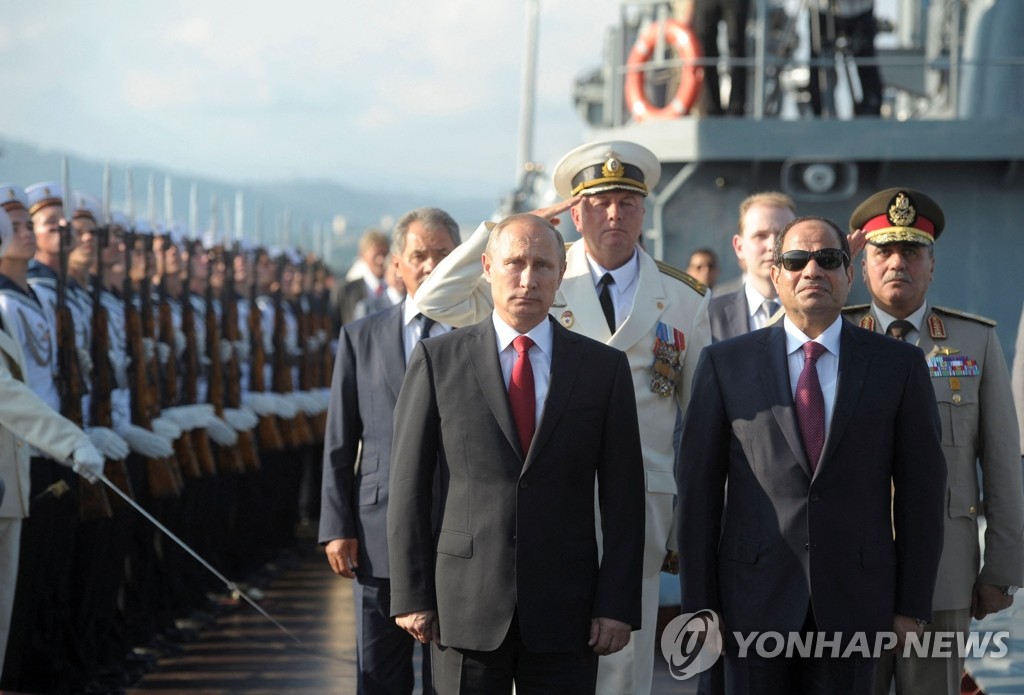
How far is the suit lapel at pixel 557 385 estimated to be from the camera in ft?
11.6

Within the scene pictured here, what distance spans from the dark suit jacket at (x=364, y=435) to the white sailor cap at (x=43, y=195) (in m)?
2.23

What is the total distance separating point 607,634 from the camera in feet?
11.6

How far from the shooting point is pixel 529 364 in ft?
11.9

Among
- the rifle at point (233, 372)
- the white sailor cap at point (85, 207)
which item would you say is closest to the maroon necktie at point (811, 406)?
the white sailor cap at point (85, 207)

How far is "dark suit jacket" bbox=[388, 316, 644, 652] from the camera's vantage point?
11.6 feet

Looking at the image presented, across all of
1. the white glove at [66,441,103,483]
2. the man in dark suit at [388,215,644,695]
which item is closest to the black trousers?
the man in dark suit at [388,215,644,695]

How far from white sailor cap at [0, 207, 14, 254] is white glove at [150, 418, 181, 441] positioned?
169 cm

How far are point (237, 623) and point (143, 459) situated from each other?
136 cm

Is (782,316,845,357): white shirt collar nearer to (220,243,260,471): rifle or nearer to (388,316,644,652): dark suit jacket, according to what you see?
(388,316,644,652): dark suit jacket

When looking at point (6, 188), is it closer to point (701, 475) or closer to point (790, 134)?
point (701, 475)

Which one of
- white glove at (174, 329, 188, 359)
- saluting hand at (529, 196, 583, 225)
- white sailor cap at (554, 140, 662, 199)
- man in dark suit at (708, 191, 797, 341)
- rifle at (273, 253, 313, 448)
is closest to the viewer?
saluting hand at (529, 196, 583, 225)

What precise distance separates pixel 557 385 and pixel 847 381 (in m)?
0.72

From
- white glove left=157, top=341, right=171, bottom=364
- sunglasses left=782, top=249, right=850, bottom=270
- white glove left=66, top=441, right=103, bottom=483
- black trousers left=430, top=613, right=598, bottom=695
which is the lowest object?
black trousers left=430, top=613, right=598, bottom=695

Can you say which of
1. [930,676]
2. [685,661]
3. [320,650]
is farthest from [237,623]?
[930,676]
